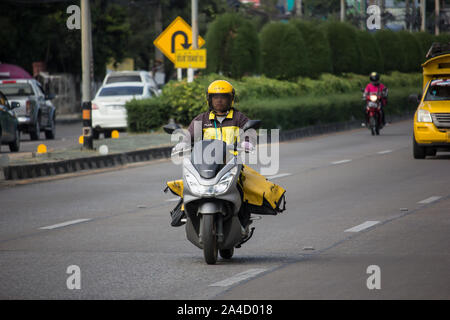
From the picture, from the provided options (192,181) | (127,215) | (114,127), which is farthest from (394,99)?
(192,181)

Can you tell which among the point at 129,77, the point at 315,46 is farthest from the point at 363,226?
the point at 129,77

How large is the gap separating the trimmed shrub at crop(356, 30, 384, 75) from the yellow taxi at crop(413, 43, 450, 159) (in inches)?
977

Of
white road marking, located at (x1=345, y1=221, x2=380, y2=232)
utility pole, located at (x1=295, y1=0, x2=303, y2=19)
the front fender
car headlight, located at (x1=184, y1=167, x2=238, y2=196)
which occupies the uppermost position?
utility pole, located at (x1=295, y1=0, x2=303, y2=19)

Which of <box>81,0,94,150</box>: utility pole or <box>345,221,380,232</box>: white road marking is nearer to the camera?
<box>345,221,380,232</box>: white road marking

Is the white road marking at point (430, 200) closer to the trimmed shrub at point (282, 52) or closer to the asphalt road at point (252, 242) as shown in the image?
the asphalt road at point (252, 242)

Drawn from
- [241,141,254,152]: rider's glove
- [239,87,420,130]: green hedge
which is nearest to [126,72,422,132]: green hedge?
[239,87,420,130]: green hedge

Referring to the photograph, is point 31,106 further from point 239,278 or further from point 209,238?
point 239,278

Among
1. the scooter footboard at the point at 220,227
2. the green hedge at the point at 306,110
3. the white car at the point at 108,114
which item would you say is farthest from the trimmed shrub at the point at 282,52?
the scooter footboard at the point at 220,227

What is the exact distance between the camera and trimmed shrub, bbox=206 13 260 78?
35.3 meters

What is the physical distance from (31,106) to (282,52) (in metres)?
10.0

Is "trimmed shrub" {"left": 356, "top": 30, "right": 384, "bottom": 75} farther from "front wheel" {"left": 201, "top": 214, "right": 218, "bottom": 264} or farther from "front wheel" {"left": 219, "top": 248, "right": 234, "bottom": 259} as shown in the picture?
"front wheel" {"left": 201, "top": 214, "right": 218, "bottom": 264}

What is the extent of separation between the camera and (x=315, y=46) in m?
42.9

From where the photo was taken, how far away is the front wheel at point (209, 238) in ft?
32.5

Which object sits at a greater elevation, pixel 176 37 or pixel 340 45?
pixel 176 37
